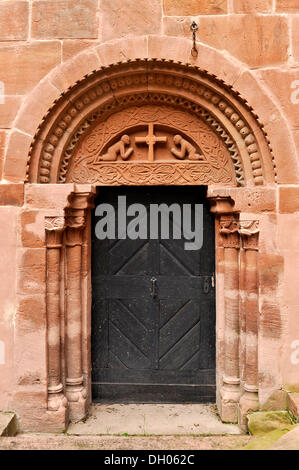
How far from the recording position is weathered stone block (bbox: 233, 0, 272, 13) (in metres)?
3.67

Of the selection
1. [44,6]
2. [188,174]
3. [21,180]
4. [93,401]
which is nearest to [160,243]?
[188,174]

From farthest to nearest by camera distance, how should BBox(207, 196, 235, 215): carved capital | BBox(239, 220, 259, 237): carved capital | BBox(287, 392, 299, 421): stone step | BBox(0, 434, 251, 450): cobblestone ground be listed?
BBox(207, 196, 235, 215): carved capital, BBox(239, 220, 259, 237): carved capital, BBox(287, 392, 299, 421): stone step, BBox(0, 434, 251, 450): cobblestone ground

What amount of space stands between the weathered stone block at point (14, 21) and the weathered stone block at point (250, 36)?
62.2 inches

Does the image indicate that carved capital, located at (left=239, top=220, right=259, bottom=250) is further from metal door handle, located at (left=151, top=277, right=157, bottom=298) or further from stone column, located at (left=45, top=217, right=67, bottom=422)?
stone column, located at (left=45, top=217, right=67, bottom=422)

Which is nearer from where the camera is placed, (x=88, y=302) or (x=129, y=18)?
(x=129, y=18)

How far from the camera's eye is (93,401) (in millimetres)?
4328

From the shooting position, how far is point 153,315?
4.30m

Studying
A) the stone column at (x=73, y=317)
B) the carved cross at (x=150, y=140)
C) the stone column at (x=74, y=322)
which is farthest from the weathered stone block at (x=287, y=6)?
the stone column at (x=73, y=317)

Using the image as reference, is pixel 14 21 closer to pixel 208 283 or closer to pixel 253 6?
pixel 253 6

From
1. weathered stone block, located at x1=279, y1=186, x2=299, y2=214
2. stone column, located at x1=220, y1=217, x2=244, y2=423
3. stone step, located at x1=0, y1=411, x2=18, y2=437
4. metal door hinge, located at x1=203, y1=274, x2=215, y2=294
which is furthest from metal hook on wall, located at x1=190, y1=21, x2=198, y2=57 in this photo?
stone step, located at x1=0, y1=411, x2=18, y2=437

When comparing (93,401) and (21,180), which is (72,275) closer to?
(21,180)

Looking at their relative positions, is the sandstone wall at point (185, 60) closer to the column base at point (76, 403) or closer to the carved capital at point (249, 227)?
the carved capital at point (249, 227)

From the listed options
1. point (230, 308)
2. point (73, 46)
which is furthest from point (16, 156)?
point (230, 308)

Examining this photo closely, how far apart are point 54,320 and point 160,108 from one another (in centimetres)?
227
